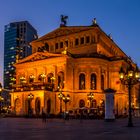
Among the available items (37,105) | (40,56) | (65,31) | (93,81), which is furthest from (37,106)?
(65,31)

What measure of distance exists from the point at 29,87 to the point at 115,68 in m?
25.1

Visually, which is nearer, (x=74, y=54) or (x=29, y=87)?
(x=29, y=87)

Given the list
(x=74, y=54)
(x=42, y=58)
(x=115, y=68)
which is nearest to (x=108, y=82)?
(x=115, y=68)

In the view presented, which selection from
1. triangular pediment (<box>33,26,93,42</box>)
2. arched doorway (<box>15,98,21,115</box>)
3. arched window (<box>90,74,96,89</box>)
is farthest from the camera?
triangular pediment (<box>33,26,93,42</box>)

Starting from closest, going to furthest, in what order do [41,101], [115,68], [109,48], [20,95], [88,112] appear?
[88,112] < [41,101] < [20,95] < [115,68] < [109,48]

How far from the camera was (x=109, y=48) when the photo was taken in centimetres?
11762

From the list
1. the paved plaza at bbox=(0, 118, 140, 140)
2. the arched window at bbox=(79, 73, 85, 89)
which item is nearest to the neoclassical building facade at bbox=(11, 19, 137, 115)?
the arched window at bbox=(79, 73, 85, 89)

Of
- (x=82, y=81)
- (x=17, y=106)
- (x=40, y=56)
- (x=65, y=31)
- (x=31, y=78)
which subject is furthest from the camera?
(x=65, y=31)

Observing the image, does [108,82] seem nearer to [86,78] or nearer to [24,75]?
[86,78]

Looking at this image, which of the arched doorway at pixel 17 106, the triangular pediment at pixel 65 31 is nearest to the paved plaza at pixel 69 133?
the arched doorway at pixel 17 106

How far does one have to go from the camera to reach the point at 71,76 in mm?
95875

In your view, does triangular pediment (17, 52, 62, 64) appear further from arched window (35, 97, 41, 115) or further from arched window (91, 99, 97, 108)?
arched window (91, 99, 97, 108)

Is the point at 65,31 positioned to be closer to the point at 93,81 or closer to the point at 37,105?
the point at 93,81

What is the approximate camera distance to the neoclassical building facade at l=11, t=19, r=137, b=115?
303ft
